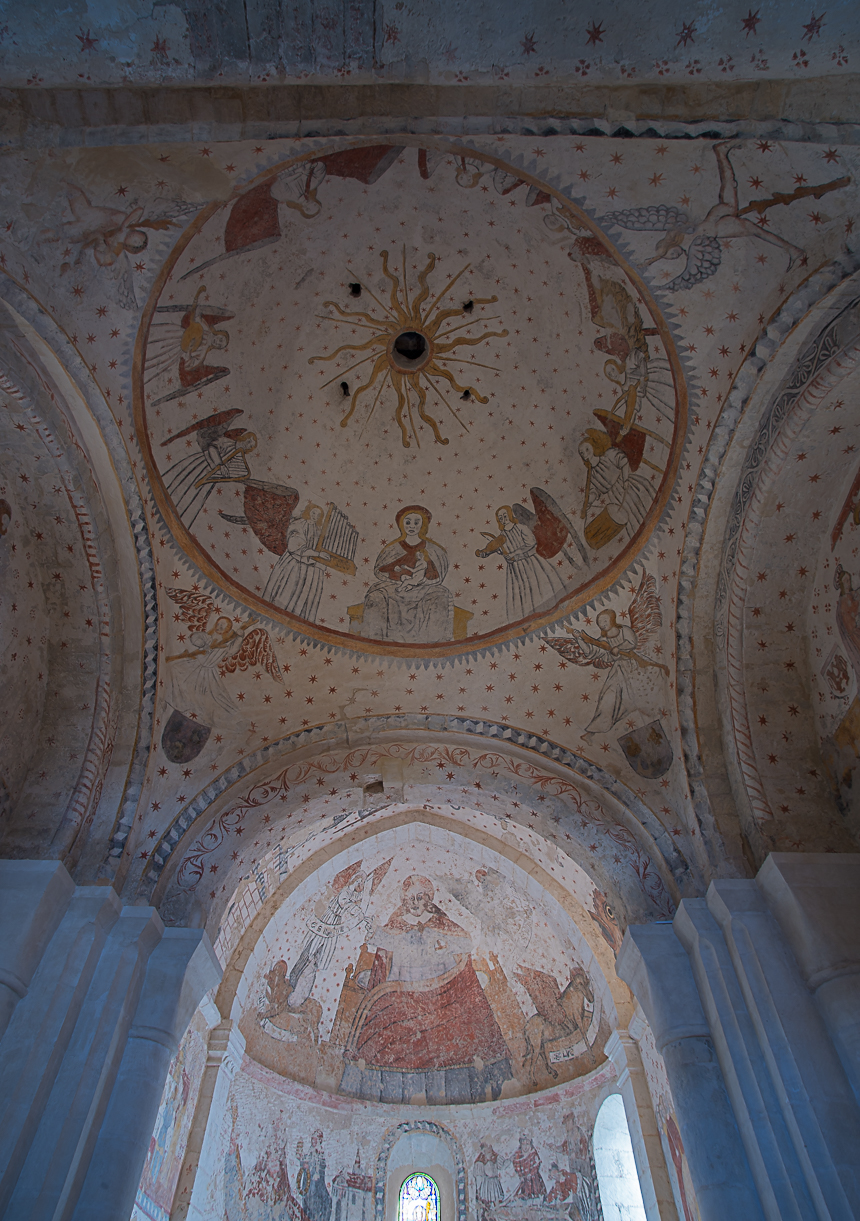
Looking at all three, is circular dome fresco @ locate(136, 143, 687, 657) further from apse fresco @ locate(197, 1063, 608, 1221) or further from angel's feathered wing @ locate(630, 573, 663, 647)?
apse fresco @ locate(197, 1063, 608, 1221)

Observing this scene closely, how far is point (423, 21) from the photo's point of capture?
3.36 m

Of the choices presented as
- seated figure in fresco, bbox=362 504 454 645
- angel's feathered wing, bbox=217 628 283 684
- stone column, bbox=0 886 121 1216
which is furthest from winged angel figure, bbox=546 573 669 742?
stone column, bbox=0 886 121 1216

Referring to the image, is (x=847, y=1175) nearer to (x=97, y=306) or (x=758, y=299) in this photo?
(x=758, y=299)

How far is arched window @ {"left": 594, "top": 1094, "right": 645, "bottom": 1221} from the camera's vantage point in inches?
374

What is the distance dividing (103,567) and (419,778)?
13.4 ft

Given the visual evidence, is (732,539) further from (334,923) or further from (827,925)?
(334,923)

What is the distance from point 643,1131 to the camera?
25.9 ft

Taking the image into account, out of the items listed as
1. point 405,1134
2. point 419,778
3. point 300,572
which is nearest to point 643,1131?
point 419,778

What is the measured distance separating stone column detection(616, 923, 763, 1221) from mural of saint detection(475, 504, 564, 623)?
3514 millimetres

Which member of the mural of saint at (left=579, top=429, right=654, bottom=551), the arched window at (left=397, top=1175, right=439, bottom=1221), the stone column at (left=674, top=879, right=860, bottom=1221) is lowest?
the stone column at (left=674, top=879, right=860, bottom=1221)

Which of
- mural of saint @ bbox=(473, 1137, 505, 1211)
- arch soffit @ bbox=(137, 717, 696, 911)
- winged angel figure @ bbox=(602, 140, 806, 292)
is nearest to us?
winged angel figure @ bbox=(602, 140, 806, 292)

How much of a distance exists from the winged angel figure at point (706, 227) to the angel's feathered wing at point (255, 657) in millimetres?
5318

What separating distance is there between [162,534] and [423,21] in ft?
18.1

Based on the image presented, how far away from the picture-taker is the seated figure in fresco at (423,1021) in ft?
36.8
